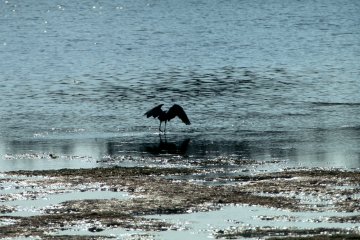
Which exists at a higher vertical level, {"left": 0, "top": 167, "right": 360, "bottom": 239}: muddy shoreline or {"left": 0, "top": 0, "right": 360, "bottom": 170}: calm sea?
{"left": 0, "top": 0, "right": 360, "bottom": 170}: calm sea

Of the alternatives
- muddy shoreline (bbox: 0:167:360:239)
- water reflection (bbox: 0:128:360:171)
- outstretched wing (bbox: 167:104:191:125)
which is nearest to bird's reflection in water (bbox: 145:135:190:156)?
water reflection (bbox: 0:128:360:171)

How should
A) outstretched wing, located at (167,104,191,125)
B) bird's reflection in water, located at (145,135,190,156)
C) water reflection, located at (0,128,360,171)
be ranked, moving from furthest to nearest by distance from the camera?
outstretched wing, located at (167,104,191,125)
bird's reflection in water, located at (145,135,190,156)
water reflection, located at (0,128,360,171)

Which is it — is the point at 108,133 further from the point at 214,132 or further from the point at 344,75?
the point at 344,75

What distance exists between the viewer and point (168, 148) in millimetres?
32812

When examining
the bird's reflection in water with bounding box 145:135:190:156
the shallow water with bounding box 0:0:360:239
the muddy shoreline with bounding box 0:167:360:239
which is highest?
the shallow water with bounding box 0:0:360:239

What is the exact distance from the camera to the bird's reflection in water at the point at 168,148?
105 feet

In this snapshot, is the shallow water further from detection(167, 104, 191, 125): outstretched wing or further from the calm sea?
detection(167, 104, 191, 125): outstretched wing

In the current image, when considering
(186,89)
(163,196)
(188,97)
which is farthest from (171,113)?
(186,89)

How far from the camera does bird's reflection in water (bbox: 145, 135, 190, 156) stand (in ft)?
105

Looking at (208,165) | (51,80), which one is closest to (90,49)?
(51,80)

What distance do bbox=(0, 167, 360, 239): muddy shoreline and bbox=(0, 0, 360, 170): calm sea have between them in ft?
8.72

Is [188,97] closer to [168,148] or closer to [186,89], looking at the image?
[186,89]

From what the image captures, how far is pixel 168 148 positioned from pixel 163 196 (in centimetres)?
837

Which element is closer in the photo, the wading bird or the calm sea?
the calm sea
